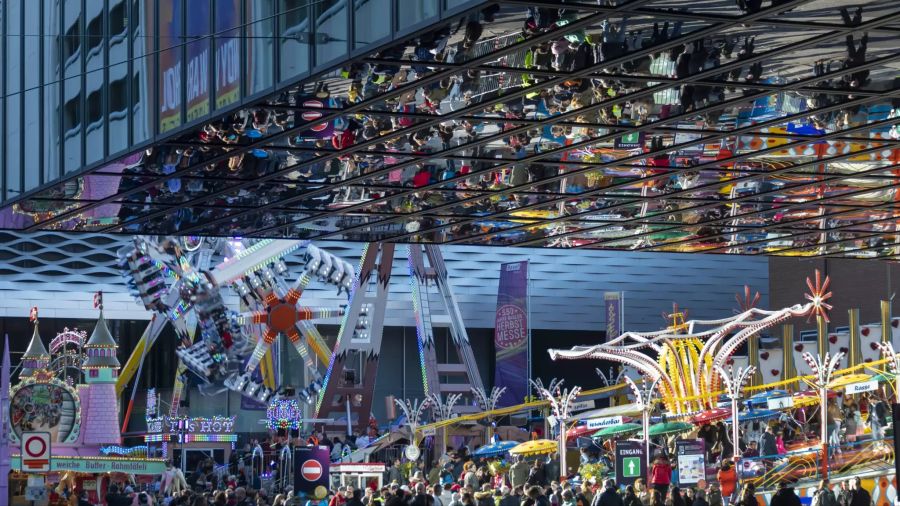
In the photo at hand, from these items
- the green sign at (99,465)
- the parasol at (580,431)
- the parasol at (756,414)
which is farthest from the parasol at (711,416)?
the green sign at (99,465)

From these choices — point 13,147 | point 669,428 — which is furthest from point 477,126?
point 669,428

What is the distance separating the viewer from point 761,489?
33156 mm

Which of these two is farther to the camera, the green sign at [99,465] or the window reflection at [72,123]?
the green sign at [99,465]

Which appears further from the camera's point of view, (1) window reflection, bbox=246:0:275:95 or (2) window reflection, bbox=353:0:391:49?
(1) window reflection, bbox=246:0:275:95

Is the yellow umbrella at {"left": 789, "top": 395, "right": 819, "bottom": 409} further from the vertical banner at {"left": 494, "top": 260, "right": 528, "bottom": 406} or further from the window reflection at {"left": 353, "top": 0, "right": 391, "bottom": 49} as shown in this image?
the window reflection at {"left": 353, "top": 0, "right": 391, "bottom": 49}

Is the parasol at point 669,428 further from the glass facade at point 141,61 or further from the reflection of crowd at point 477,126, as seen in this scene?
the glass facade at point 141,61

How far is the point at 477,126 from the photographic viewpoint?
20.0m

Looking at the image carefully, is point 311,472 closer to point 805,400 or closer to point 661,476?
point 661,476

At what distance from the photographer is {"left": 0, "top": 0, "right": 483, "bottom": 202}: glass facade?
1708 cm

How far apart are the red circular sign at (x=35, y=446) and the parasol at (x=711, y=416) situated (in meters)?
22.7

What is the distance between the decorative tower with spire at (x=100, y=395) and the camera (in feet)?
159

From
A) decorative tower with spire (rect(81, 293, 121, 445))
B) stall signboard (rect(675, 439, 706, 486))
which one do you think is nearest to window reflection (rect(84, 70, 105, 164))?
stall signboard (rect(675, 439, 706, 486))

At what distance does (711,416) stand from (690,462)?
12910 mm

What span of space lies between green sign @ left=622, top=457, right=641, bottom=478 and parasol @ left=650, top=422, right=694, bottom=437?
1314 centimetres
